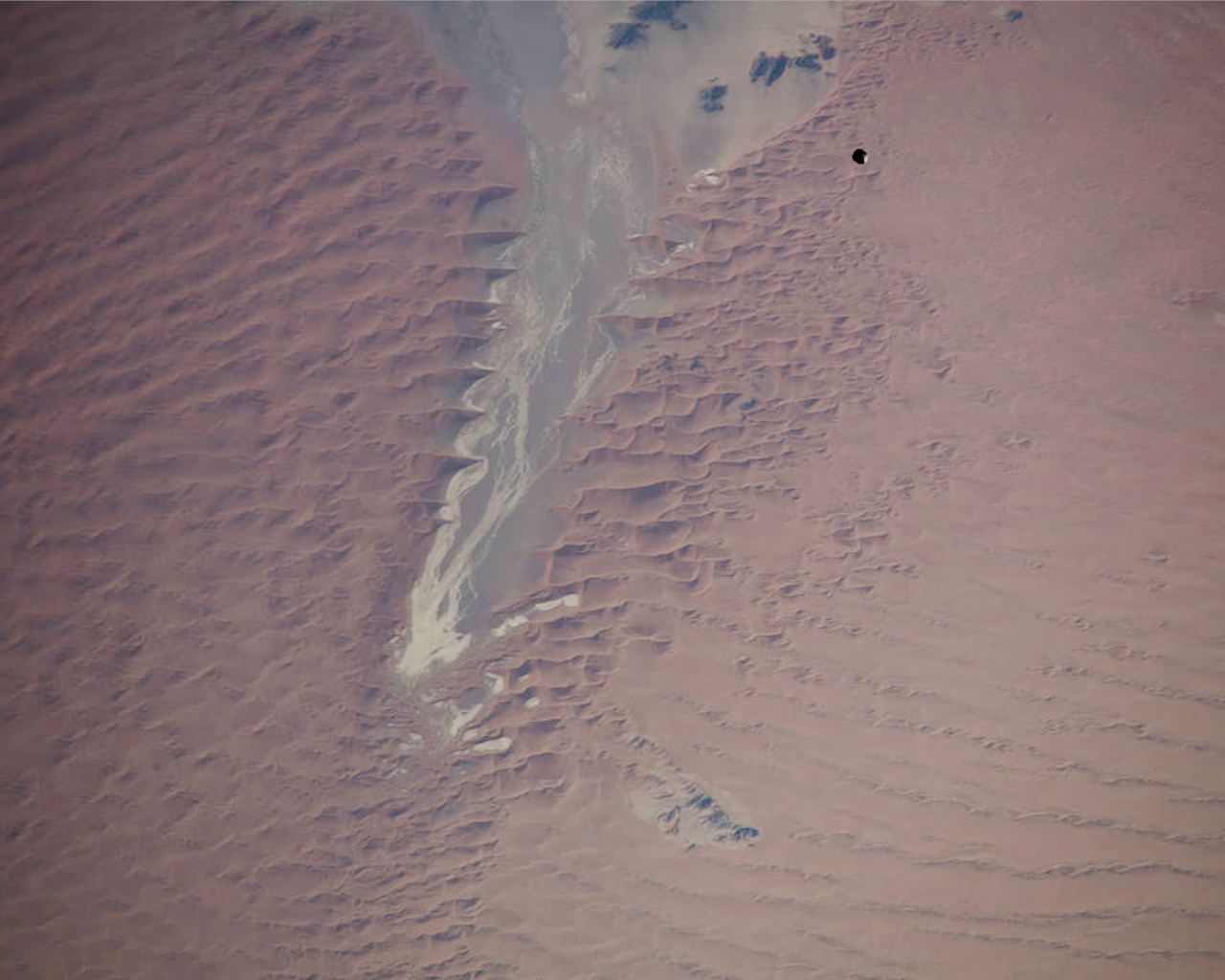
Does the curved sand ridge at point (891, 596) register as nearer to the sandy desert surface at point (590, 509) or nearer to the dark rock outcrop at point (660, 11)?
the sandy desert surface at point (590, 509)

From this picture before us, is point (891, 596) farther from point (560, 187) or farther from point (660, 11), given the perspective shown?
point (660, 11)

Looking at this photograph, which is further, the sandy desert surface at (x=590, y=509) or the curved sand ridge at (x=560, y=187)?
the curved sand ridge at (x=560, y=187)

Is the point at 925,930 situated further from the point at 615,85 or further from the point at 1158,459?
the point at 615,85

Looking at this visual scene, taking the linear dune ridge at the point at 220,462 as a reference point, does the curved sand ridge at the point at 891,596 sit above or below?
below

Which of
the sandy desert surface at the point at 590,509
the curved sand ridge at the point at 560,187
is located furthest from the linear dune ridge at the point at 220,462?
the curved sand ridge at the point at 560,187

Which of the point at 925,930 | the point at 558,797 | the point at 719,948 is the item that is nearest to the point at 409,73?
the point at 558,797

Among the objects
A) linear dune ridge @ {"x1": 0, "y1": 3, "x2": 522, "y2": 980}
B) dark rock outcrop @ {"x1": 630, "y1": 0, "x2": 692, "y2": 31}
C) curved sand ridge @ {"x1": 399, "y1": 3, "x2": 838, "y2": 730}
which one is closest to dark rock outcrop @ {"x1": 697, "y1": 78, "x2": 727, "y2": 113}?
curved sand ridge @ {"x1": 399, "y1": 3, "x2": 838, "y2": 730}

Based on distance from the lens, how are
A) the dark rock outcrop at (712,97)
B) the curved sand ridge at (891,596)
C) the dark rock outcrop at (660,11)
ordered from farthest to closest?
the dark rock outcrop at (660,11), the dark rock outcrop at (712,97), the curved sand ridge at (891,596)
